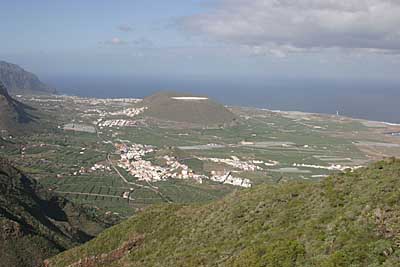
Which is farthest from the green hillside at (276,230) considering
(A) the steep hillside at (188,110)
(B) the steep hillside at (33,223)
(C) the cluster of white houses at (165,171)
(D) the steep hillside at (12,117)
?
(A) the steep hillside at (188,110)

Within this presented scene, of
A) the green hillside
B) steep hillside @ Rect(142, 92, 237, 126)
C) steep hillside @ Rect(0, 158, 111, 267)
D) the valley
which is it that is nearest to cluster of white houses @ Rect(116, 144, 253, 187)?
the valley

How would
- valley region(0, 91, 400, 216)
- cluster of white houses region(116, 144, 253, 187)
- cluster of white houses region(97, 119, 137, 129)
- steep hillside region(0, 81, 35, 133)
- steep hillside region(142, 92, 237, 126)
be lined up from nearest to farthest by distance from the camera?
valley region(0, 91, 400, 216) < cluster of white houses region(116, 144, 253, 187) < steep hillside region(0, 81, 35, 133) < cluster of white houses region(97, 119, 137, 129) < steep hillside region(142, 92, 237, 126)

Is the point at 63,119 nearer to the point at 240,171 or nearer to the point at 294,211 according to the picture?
the point at 240,171

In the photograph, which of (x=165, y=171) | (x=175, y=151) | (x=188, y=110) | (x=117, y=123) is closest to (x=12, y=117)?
(x=117, y=123)

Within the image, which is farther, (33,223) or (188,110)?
(188,110)

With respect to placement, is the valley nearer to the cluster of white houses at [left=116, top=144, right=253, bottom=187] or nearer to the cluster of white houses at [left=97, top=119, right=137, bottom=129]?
the cluster of white houses at [left=116, top=144, right=253, bottom=187]

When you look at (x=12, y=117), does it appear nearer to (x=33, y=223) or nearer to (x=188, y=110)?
(x=188, y=110)

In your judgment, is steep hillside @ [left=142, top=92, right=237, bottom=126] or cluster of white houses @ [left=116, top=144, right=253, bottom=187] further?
steep hillside @ [left=142, top=92, right=237, bottom=126]

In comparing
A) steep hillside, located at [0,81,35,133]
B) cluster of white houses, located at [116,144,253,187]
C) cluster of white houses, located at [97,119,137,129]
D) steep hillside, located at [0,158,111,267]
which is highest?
steep hillside, located at [0,81,35,133]
